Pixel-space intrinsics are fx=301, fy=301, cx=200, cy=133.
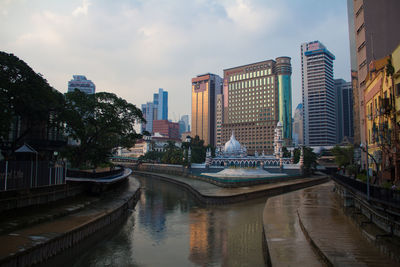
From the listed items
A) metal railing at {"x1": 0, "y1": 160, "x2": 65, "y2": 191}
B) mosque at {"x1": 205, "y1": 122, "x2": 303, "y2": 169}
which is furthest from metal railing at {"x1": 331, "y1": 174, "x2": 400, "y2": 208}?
mosque at {"x1": 205, "y1": 122, "x2": 303, "y2": 169}

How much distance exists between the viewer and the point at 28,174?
81.4 feet

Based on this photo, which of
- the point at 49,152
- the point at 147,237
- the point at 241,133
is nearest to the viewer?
the point at 147,237

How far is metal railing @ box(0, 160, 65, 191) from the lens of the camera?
2242 centimetres

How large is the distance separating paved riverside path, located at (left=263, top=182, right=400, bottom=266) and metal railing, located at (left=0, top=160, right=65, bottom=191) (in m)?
19.3

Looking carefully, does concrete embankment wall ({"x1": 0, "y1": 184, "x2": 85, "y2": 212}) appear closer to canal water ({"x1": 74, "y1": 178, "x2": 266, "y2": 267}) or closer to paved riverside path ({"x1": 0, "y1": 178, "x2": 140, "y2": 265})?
paved riverside path ({"x1": 0, "y1": 178, "x2": 140, "y2": 265})

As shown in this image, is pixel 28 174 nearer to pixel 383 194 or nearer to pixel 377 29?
pixel 383 194

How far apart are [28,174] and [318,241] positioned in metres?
22.5

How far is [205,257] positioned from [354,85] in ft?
186

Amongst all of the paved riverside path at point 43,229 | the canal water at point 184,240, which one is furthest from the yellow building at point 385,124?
the paved riverside path at point 43,229

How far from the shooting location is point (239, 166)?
9262cm

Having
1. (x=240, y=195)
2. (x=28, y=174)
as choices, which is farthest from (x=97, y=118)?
(x=240, y=195)

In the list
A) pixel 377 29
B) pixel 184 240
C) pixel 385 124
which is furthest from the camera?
pixel 377 29

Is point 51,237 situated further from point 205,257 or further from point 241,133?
point 241,133

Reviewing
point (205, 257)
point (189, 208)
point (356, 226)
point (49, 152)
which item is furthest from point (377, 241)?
point (49, 152)
